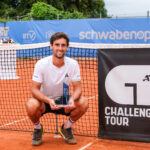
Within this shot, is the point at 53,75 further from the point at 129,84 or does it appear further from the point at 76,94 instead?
the point at 129,84

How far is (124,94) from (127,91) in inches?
2.4

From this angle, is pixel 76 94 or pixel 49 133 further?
pixel 49 133

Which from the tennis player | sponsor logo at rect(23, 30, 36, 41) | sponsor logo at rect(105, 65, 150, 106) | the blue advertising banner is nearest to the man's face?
the tennis player

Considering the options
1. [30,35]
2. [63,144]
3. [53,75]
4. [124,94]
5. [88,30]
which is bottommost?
[63,144]

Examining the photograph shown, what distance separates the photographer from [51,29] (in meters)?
15.6

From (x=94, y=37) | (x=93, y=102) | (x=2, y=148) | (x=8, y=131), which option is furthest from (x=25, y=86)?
(x=94, y=37)

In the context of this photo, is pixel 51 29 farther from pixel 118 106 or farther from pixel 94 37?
pixel 118 106

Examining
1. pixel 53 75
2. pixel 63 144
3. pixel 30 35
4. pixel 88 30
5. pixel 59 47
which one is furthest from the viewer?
pixel 30 35

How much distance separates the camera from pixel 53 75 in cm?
402

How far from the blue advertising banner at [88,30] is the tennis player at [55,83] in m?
10.0

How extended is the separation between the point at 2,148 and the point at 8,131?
29.3 inches

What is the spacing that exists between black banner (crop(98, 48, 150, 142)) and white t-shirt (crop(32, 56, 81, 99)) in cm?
47

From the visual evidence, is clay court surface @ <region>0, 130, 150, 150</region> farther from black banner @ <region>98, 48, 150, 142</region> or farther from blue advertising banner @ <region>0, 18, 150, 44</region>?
blue advertising banner @ <region>0, 18, 150, 44</region>

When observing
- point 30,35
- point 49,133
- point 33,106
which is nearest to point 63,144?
point 49,133
